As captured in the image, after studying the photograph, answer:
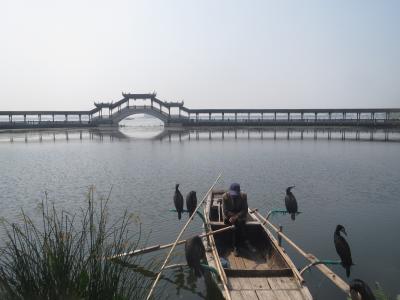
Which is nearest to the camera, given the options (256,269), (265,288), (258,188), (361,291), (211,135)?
(361,291)

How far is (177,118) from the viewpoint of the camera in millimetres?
63000

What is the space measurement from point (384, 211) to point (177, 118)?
2064 inches

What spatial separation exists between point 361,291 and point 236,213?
11.5 ft

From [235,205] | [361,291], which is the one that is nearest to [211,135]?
[235,205]

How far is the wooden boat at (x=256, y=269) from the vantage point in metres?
5.14

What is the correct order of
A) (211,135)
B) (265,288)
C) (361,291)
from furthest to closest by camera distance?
(211,135) → (265,288) → (361,291)

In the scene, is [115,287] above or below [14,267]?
below

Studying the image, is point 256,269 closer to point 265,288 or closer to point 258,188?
point 265,288

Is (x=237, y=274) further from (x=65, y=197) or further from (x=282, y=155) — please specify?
(x=282, y=155)

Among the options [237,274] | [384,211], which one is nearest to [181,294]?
[237,274]

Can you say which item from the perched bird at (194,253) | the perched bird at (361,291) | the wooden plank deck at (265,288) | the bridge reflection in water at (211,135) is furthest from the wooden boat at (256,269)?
the bridge reflection in water at (211,135)

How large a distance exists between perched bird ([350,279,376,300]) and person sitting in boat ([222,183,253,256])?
3.07m

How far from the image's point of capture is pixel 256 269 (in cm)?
566

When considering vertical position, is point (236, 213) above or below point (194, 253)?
above
